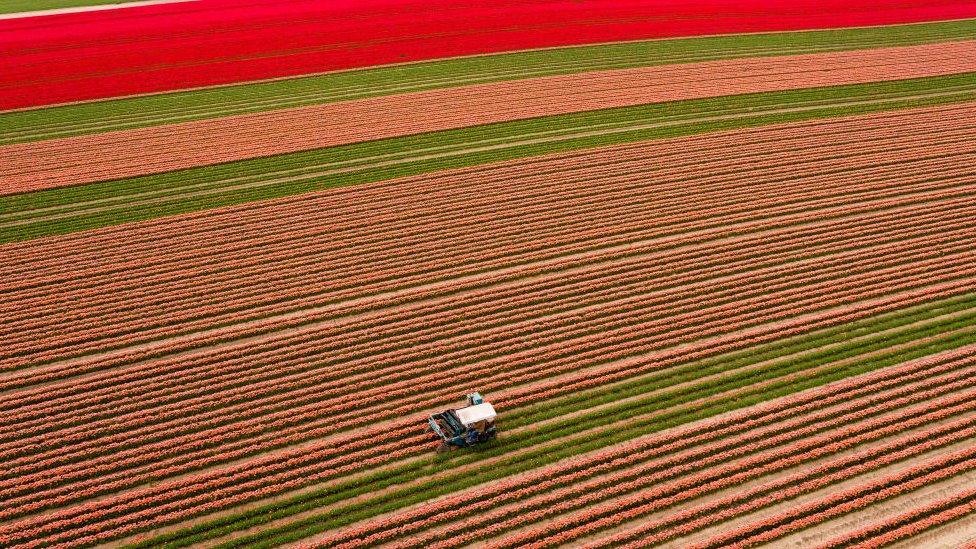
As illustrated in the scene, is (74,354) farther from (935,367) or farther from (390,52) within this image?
(390,52)

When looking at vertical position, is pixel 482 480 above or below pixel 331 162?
below

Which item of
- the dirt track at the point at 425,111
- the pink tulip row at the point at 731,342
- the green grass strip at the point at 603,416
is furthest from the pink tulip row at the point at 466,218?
the green grass strip at the point at 603,416

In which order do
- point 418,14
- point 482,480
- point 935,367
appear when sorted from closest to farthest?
1. point 482,480
2. point 935,367
3. point 418,14

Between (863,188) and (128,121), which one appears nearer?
(863,188)

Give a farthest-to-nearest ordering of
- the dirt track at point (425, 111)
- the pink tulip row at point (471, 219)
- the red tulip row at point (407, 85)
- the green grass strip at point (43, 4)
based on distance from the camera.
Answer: the green grass strip at point (43, 4)
the red tulip row at point (407, 85)
the dirt track at point (425, 111)
the pink tulip row at point (471, 219)

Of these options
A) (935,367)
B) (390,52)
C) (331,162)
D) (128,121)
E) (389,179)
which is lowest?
(935,367)

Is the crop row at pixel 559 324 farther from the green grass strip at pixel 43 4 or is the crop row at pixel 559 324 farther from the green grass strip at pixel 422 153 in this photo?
the green grass strip at pixel 43 4

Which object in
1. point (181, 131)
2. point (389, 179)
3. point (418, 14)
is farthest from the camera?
point (418, 14)

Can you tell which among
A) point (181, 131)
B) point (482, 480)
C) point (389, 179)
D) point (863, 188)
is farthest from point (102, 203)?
point (863, 188)
